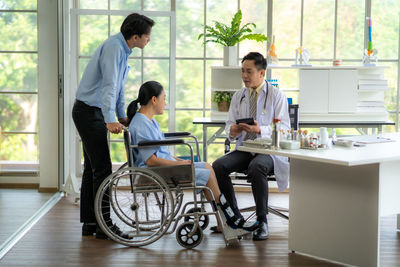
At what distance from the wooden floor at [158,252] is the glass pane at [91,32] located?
1912mm

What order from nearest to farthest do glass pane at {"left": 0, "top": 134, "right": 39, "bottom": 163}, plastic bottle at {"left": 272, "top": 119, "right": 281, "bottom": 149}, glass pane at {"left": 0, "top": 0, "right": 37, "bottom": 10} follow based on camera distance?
plastic bottle at {"left": 272, "top": 119, "right": 281, "bottom": 149} < glass pane at {"left": 0, "top": 0, "right": 37, "bottom": 10} < glass pane at {"left": 0, "top": 134, "right": 39, "bottom": 163}

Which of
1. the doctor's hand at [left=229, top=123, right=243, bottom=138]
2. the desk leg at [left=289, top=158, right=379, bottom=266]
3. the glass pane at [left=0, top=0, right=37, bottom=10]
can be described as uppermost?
the glass pane at [left=0, top=0, right=37, bottom=10]

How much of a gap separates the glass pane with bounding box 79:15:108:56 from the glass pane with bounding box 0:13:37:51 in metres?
0.43

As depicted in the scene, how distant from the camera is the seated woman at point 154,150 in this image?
3784 mm

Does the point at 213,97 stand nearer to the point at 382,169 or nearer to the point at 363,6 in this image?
the point at 363,6

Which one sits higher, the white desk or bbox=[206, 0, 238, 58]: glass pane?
bbox=[206, 0, 238, 58]: glass pane

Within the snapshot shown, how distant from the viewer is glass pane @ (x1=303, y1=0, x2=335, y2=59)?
5973mm

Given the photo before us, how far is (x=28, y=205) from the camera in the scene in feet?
15.9

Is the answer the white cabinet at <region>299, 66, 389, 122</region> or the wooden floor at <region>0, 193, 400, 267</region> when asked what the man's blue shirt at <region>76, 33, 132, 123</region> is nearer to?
the wooden floor at <region>0, 193, 400, 267</region>

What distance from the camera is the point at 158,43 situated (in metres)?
5.58

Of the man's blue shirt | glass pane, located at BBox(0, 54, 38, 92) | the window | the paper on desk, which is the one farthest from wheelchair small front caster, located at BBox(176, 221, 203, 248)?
glass pane, located at BBox(0, 54, 38, 92)

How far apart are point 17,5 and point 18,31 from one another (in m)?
0.22

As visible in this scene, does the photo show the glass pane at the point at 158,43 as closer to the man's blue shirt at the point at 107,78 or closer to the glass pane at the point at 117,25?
the glass pane at the point at 117,25

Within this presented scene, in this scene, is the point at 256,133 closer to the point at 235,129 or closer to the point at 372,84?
the point at 235,129
